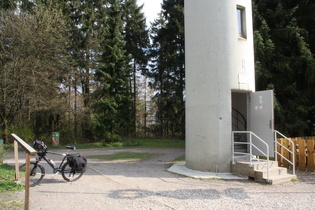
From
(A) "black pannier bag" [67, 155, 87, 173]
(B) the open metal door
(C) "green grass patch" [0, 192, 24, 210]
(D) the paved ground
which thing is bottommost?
(D) the paved ground

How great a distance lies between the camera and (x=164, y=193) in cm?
629

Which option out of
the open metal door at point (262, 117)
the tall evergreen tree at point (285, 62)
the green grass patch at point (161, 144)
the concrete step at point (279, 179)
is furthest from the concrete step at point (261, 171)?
the green grass patch at point (161, 144)

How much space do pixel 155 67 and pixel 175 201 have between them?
985 inches

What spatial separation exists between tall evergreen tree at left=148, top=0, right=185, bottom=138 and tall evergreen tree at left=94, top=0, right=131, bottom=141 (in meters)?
5.88

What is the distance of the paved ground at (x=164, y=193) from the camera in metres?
5.37

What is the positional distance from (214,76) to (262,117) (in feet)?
6.98

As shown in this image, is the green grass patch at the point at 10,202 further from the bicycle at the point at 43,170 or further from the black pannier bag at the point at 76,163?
the black pannier bag at the point at 76,163

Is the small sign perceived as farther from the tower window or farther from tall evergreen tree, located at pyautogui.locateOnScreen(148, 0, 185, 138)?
tall evergreen tree, located at pyautogui.locateOnScreen(148, 0, 185, 138)

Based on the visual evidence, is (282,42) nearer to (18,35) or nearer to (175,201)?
(175,201)

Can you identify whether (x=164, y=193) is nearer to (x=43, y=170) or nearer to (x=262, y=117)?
(x=43, y=170)

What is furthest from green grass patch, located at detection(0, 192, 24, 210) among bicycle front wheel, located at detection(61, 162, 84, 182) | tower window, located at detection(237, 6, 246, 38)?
tower window, located at detection(237, 6, 246, 38)

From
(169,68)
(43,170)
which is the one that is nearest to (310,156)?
(43,170)

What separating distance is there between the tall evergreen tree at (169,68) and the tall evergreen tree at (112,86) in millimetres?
5876

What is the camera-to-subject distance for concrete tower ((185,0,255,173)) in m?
8.80
